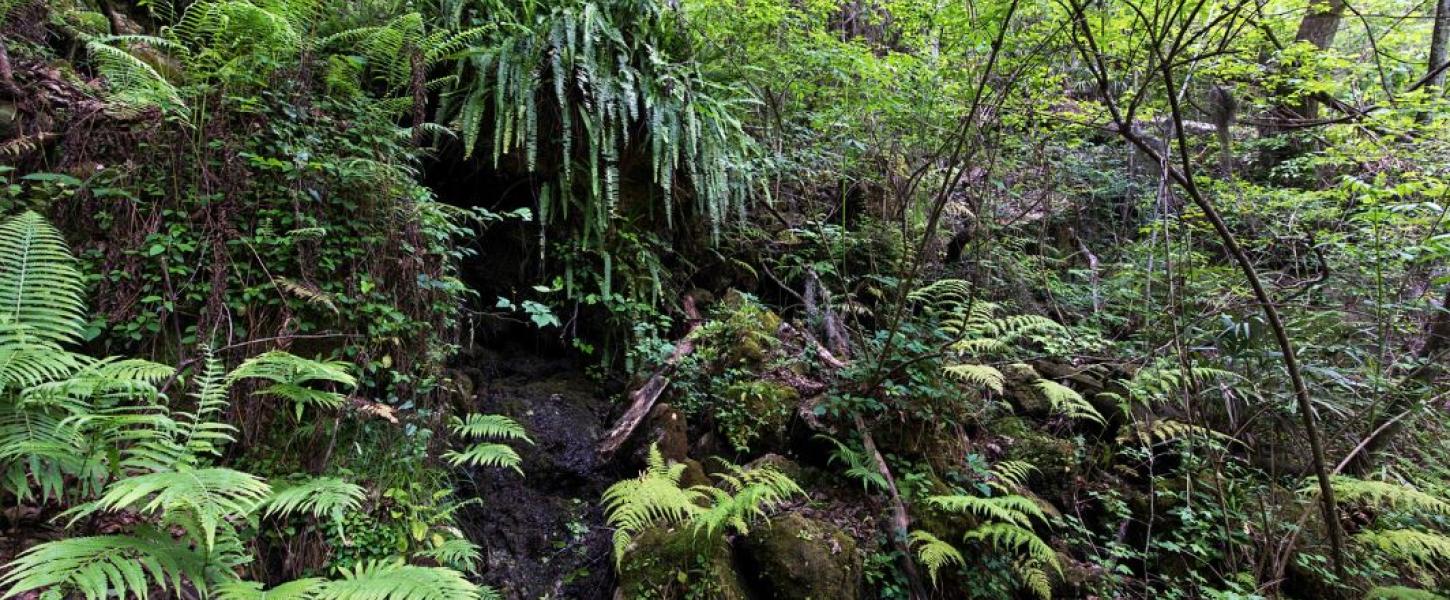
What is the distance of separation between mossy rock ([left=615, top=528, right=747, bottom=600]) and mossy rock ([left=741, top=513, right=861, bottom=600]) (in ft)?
0.45

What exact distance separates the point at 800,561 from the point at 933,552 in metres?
0.66

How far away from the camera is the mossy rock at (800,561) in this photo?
257 cm

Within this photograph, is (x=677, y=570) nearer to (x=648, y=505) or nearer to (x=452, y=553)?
(x=648, y=505)

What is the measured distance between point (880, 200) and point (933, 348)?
2.26 meters

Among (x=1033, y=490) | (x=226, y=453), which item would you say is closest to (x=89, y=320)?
(x=226, y=453)

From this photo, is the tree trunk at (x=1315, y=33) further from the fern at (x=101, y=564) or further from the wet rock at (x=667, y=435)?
the fern at (x=101, y=564)

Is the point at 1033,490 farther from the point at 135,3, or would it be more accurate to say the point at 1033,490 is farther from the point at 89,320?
the point at 135,3

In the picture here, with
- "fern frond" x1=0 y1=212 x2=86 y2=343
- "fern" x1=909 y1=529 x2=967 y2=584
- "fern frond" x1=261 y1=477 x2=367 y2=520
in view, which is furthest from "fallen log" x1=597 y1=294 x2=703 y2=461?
"fern frond" x1=0 y1=212 x2=86 y2=343

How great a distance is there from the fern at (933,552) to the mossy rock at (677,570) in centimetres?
89

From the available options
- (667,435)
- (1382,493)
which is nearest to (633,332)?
(667,435)

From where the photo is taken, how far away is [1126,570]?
315cm

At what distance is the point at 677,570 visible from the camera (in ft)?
8.18

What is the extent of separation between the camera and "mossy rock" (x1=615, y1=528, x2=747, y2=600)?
245cm

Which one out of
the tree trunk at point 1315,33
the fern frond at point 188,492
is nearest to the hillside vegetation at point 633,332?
the fern frond at point 188,492
